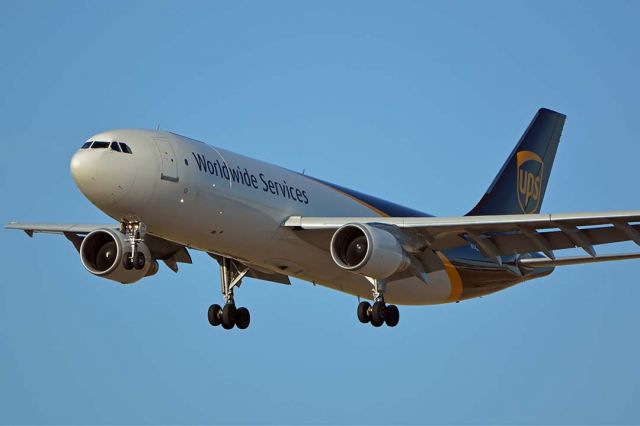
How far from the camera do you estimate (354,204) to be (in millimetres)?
43125

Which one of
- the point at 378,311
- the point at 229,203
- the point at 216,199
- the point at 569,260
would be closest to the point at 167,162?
the point at 216,199

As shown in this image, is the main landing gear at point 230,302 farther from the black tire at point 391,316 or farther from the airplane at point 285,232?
the black tire at point 391,316

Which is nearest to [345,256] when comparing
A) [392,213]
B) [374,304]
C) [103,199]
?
[374,304]

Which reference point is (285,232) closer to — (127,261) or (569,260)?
(127,261)

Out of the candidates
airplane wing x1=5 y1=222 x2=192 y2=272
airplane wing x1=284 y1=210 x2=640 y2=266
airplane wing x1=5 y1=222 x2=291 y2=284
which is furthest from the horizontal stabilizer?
airplane wing x1=5 y1=222 x2=192 y2=272

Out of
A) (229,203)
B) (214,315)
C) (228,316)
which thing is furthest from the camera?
(214,315)

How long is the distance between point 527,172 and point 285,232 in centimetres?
1460

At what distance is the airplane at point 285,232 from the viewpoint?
3631 cm

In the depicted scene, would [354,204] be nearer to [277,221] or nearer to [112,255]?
[277,221]

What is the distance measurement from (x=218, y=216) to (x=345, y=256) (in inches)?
170

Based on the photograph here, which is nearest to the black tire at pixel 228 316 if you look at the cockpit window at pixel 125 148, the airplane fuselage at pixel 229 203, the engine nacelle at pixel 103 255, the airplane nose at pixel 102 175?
the airplane fuselage at pixel 229 203

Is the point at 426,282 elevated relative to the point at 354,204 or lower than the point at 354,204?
lower

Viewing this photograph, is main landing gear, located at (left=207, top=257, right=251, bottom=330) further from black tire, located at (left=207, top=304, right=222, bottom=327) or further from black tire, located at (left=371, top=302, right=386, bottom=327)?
black tire, located at (left=371, top=302, right=386, bottom=327)

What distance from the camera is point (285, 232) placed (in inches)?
1572
